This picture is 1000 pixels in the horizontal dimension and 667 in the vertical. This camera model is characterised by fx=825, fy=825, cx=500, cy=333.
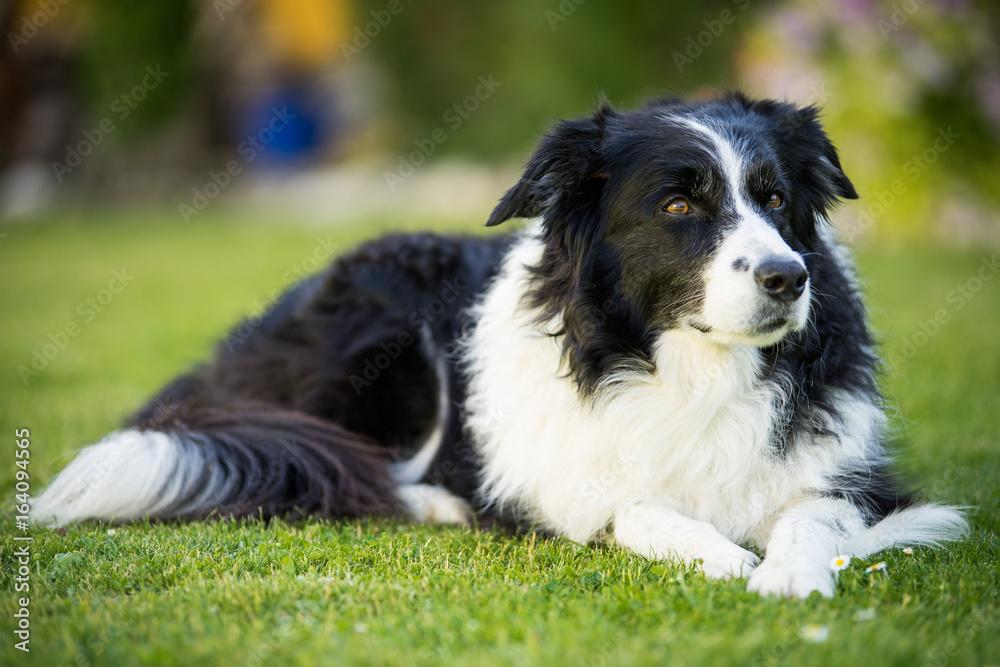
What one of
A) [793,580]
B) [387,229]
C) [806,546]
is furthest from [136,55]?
[793,580]

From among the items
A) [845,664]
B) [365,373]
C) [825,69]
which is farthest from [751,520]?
[825,69]

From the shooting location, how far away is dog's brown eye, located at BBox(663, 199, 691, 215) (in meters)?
2.98

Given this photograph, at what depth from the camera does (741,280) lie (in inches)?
107

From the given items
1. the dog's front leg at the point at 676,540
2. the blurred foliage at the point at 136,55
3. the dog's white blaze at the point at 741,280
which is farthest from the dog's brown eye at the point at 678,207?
the blurred foliage at the point at 136,55

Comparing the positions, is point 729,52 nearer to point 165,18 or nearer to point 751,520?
point 165,18

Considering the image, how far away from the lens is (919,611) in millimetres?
2330

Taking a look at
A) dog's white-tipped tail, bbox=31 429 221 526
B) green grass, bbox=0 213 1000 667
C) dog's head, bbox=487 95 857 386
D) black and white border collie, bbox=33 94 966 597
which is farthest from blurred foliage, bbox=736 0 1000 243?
dog's white-tipped tail, bbox=31 429 221 526

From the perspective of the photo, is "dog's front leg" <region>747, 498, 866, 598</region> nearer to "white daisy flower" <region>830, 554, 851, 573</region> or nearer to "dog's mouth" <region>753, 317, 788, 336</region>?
"white daisy flower" <region>830, 554, 851, 573</region>

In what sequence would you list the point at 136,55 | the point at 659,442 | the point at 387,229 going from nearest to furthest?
the point at 659,442 < the point at 387,229 < the point at 136,55

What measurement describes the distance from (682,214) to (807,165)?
0.69m

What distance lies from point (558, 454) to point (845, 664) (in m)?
1.45

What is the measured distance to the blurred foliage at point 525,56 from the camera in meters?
15.5

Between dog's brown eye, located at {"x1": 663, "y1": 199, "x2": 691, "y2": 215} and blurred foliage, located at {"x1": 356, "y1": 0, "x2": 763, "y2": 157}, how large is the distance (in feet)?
27.7

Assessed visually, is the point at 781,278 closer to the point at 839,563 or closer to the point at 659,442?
the point at 659,442
